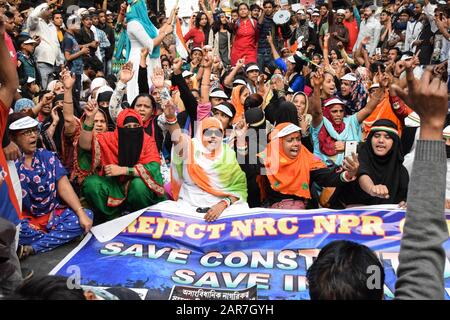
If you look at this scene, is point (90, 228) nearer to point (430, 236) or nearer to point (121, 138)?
point (121, 138)

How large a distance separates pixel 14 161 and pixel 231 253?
162cm

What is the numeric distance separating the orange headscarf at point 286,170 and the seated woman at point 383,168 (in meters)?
0.40

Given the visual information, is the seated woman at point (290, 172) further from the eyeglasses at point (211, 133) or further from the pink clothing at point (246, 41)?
Answer: the pink clothing at point (246, 41)

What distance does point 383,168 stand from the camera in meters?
4.59

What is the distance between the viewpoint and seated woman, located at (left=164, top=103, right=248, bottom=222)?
4.75 metres

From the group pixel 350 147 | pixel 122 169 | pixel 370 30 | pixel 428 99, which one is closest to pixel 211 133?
pixel 122 169

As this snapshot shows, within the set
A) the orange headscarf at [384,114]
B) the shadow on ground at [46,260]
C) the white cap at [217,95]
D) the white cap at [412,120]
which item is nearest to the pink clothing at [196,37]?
the white cap at [217,95]

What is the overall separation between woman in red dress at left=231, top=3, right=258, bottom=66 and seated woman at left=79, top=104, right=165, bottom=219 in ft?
17.5

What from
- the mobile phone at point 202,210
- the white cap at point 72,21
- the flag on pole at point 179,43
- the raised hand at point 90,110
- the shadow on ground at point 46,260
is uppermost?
the white cap at point 72,21

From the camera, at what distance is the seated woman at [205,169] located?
15.6 ft

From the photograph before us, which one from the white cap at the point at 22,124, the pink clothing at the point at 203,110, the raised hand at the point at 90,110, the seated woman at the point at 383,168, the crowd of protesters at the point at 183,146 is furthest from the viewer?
the pink clothing at the point at 203,110

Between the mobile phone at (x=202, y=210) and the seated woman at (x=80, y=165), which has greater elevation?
the seated woman at (x=80, y=165)

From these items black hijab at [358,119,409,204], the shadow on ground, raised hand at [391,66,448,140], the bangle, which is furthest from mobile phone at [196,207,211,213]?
raised hand at [391,66,448,140]
